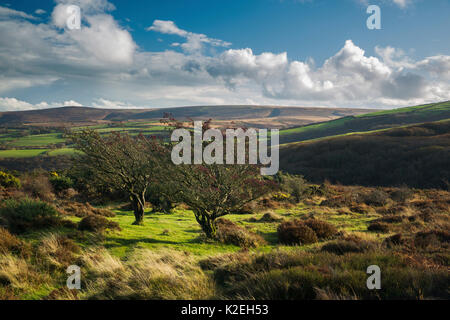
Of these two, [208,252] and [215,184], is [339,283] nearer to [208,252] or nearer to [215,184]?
[208,252]

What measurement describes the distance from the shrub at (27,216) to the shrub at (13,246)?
172 cm

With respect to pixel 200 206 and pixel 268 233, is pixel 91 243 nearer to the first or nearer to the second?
pixel 200 206

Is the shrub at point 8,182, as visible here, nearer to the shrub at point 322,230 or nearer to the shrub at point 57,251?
the shrub at point 57,251

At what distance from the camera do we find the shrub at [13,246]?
8.01 m

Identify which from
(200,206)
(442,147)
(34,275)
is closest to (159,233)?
(200,206)

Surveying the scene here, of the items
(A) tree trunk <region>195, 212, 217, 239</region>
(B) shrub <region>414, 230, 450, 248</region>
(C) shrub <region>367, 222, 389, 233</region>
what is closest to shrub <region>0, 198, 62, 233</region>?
(A) tree trunk <region>195, 212, 217, 239</region>

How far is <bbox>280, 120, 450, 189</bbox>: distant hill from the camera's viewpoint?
53.4 meters

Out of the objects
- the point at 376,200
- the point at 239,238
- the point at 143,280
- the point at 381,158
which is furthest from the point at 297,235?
the point at 381,158

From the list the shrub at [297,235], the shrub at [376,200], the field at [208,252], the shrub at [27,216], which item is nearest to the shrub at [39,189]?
the field at [208,252]

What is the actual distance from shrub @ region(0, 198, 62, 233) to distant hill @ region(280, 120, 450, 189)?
55.9 metres

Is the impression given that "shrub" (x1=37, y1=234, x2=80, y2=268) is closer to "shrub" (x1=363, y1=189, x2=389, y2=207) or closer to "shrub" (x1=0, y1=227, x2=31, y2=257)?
"shrub" (x1=0, y1=227, x2=31, y2=257)
